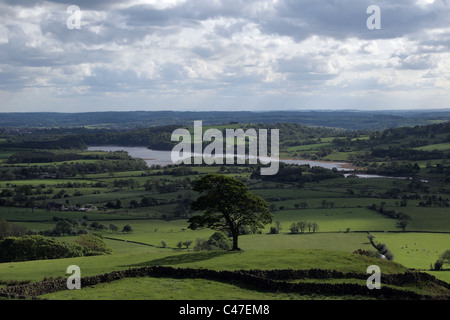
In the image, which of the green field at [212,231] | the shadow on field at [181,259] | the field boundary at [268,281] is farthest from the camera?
the shadow on field at [181,259]

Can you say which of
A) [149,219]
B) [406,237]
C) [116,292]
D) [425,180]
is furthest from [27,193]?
[425,180]

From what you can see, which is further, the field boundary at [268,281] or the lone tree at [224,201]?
the lone tree at [224,201]

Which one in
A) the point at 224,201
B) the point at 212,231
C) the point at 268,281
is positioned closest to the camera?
the point at 268,281

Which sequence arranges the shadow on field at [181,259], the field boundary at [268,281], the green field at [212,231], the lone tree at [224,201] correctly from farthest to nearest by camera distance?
1. the lone tree at [224,201]
2. the shadow on field at [181,259]
3. the green field at [212,231]
4. the field boundary at [268,281]

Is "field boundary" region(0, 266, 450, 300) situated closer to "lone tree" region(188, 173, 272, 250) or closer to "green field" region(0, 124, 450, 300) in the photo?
"green field" region(0, 124, 450, 300)

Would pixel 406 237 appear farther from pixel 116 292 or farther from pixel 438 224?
pixel 116 292

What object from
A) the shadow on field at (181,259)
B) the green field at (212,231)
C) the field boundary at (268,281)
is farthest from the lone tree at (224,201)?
the field boundary at (268,281)

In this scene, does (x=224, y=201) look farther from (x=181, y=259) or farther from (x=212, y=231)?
(x=212, y=231)

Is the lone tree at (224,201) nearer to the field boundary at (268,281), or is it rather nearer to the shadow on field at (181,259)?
the shadow on field at (181,259)

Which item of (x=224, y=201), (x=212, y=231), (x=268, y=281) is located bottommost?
(x=212, y=231)

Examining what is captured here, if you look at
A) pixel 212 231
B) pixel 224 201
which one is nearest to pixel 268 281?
pixel 224 201

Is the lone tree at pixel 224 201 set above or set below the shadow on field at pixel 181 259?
above

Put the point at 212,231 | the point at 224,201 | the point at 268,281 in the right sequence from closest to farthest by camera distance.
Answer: the point at 268,281 < the point at 224,201 < the point at 212,231
